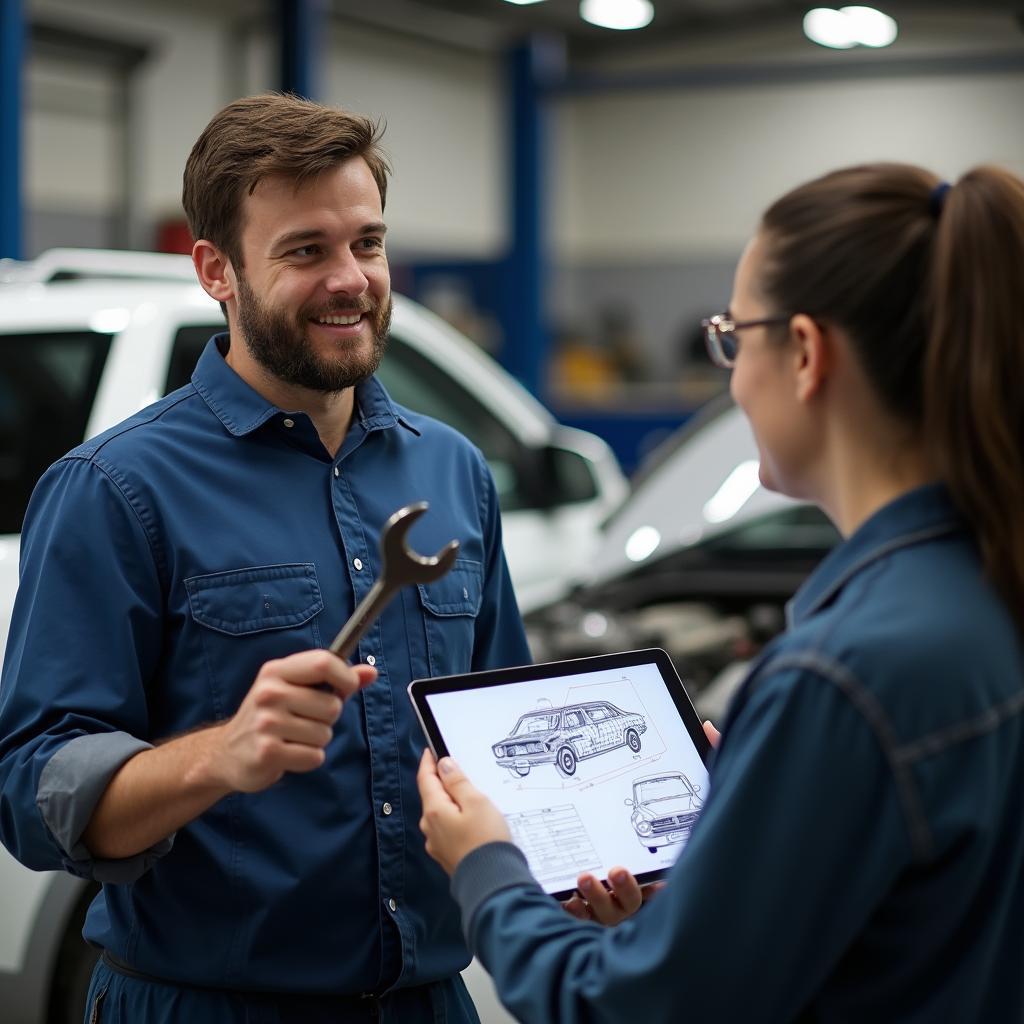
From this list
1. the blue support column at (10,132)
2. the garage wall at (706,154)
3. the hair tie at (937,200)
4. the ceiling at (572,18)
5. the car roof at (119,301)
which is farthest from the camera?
the garage wall at (706,154)

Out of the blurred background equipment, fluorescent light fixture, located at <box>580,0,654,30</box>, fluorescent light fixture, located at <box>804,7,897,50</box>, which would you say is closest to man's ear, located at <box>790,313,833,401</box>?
the blurred background equipment

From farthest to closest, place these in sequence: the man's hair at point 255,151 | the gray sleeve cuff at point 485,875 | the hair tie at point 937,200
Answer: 1. the man's hair at point 255,151
2. the gray sleeve cuff at point 485,875
3. the hair tie at point 937,200

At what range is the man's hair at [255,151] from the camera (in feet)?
5.92

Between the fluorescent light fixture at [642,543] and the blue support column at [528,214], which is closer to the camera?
the fluorescent light fixture at [642,543]

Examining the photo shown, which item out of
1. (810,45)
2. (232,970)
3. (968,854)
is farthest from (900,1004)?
(810,45)

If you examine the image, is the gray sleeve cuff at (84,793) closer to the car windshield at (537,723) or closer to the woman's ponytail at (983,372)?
the car windshield at (537,723)

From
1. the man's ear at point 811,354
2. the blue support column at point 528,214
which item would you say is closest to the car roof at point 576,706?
the man's ear at point 811,354

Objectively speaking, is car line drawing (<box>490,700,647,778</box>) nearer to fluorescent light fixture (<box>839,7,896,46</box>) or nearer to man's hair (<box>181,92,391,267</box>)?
man's hair (<box>181,92,391,267</box>)

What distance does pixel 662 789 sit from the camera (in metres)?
1.68

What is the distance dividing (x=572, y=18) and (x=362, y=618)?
15774 mm

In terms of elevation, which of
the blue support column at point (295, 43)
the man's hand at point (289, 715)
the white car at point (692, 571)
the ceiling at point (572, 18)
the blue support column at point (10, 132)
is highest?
the ceiling at point (572, 18)

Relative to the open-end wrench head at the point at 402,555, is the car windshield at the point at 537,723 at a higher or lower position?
lower

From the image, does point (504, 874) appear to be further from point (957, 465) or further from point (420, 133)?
point (420, 133)

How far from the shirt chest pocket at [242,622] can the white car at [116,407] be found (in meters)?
1.27
